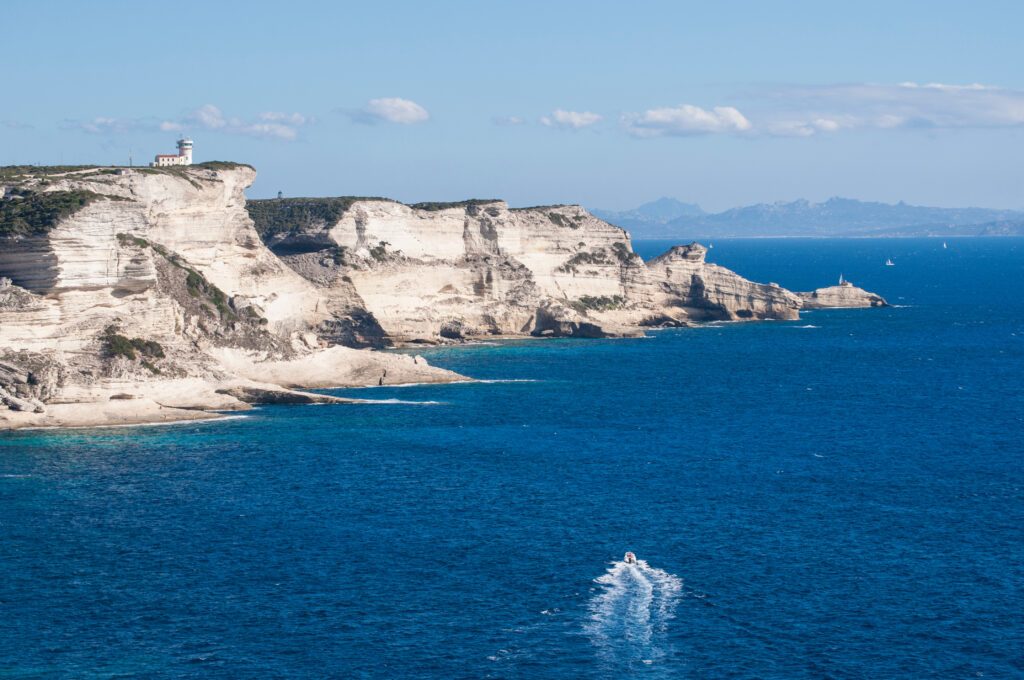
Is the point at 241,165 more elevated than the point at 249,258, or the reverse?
the point at 241,165

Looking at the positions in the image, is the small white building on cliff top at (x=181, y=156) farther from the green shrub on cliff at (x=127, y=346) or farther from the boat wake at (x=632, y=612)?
the boat wake at (x=632, y=612)

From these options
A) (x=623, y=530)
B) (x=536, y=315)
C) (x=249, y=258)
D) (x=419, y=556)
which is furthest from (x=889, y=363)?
(x=419, y=556)

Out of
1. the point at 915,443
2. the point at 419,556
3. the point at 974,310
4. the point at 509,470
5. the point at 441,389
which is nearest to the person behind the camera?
the point at 419,556

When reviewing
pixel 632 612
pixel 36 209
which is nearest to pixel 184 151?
pixel 36 209

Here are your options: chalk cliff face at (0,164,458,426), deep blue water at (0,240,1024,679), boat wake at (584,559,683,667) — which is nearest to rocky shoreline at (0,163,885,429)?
chalk cliff face at (0,164,458,426)

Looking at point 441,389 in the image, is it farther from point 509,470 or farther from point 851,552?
point 851,552

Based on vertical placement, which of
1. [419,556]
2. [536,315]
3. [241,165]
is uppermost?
[241,165]
